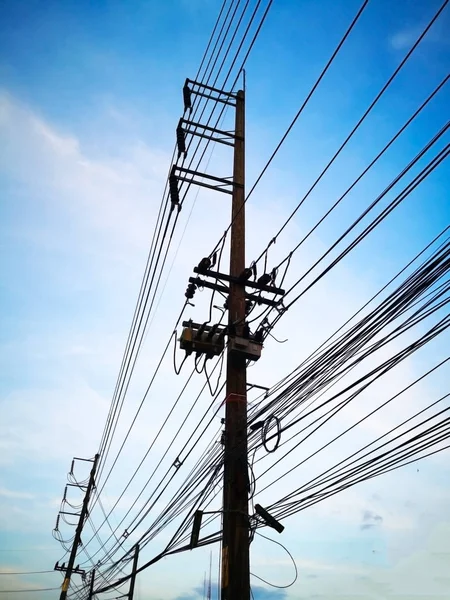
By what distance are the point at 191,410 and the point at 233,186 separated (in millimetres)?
5038

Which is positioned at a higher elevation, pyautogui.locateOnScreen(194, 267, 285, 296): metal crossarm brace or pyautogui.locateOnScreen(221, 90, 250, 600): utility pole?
pyautogui.locateOnScreen(194, 267, 285, 296): metal crossarm brace

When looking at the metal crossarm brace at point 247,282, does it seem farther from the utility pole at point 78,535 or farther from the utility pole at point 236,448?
the utility pole at point 78,535

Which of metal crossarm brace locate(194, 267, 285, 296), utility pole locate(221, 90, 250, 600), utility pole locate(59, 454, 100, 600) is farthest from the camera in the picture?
utility pole locate(59, 454, 100, 600)

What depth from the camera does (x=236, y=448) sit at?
272 inches

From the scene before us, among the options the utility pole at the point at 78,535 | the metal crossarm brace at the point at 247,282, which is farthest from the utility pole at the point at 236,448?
the utility pole at the point at 78,535

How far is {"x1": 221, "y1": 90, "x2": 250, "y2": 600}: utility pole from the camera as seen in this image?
5953 millimetres

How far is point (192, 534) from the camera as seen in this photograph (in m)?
7.36

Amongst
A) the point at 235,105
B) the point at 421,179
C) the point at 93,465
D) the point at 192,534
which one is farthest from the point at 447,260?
the point at 93,465

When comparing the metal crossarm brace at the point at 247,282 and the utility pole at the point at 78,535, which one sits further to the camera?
the utility pole at the point at 78,535

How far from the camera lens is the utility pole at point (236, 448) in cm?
595

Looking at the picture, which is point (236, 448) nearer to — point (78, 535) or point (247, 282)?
point (247, 282)

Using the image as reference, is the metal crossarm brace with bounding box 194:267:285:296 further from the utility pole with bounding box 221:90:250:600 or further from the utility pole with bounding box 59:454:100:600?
the utility pole with bounding box 59:454:100:600

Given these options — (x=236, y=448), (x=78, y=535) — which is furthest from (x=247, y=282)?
(x=78, y=535)

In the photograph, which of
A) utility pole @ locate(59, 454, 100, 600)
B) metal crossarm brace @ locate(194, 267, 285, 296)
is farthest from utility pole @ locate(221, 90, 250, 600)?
utility pole @ locate(59, 454, 100, 600)
